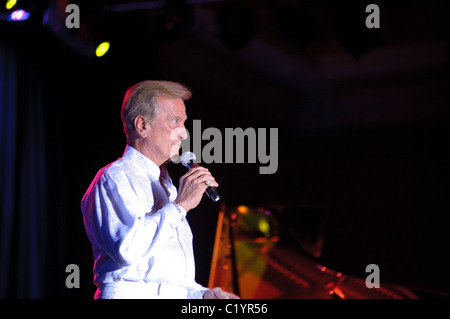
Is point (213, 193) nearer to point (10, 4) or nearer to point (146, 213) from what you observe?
point (146, 213)

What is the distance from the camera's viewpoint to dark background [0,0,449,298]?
130 inches

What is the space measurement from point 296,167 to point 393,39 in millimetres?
1539

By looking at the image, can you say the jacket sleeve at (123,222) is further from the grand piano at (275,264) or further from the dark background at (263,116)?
the dark background at (263,116)

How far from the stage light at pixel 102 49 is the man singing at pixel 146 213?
1.59 m

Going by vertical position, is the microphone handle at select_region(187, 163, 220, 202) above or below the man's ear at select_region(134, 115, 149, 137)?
below

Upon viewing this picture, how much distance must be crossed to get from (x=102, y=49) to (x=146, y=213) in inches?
77.7

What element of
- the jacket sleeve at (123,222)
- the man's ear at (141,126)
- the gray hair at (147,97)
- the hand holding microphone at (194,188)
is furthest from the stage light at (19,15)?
the hand holding microphone at (194,188)

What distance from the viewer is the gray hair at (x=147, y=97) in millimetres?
1948

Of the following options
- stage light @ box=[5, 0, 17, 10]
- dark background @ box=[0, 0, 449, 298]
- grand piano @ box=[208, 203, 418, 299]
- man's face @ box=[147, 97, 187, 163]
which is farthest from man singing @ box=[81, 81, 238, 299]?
stage light @ box=[5, 0, 17, 10]

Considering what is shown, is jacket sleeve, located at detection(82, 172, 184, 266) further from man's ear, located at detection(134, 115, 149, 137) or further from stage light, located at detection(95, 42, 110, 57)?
stage light, located at detection(95, 42, 110, 57)

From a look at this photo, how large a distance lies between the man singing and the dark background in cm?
123
